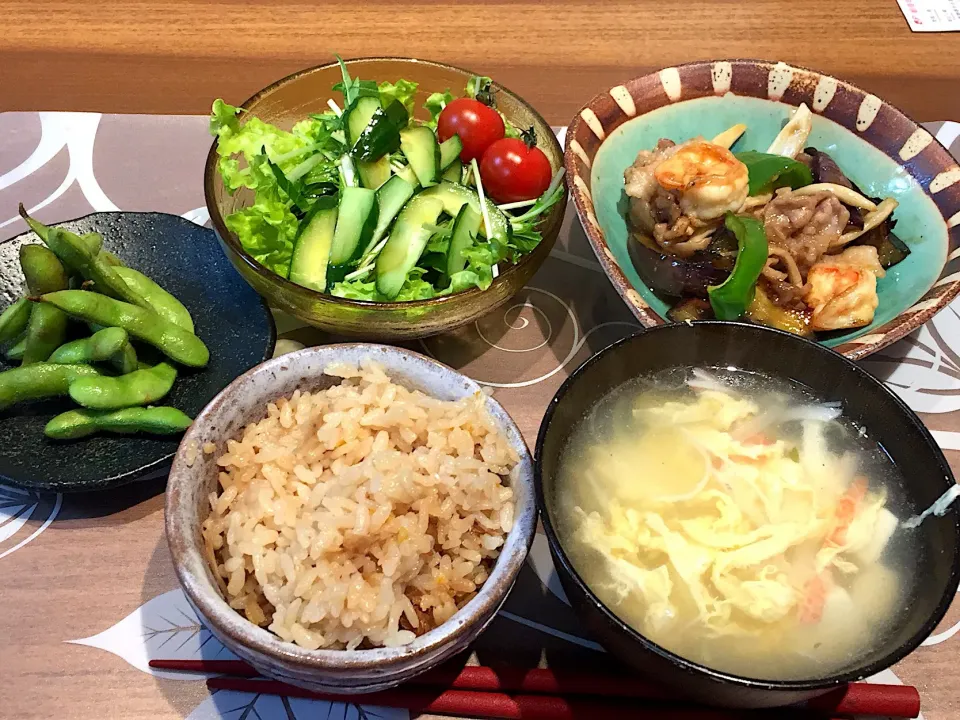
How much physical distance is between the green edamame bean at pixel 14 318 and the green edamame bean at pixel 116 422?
11.8 inches

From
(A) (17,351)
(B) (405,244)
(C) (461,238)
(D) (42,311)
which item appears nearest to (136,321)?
(D) (42,311)

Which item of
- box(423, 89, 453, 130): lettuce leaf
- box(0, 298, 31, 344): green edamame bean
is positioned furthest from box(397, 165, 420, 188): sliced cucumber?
box(0, 298, 31, 344): green edamame bean

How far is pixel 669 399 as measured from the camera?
1600 mm

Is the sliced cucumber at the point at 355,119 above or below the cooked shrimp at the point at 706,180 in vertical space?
below

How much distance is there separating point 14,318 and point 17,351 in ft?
0.27

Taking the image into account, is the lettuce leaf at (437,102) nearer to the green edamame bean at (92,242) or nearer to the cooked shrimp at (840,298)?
the green edamame bean at (92,242)

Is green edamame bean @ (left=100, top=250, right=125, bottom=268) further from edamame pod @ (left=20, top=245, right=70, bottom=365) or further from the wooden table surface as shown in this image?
the wooden table surface

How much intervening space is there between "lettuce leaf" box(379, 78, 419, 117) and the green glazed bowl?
0.08 m

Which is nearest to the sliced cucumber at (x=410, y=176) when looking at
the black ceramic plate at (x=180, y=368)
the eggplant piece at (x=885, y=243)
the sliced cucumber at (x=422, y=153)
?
the sliced cucumber at (x=422, y=153)

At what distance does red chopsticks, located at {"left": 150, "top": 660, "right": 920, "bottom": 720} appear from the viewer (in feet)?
4.64

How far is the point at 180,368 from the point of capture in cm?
188

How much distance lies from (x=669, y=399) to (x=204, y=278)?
134 cm

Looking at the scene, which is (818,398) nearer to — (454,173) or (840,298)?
(840,298)

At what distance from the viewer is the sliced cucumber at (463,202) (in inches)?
82.1
